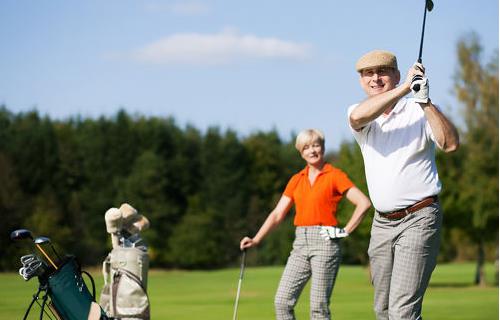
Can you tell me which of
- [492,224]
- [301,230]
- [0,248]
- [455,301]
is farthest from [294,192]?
[0,248]

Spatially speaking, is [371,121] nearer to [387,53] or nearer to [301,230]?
[387,53]

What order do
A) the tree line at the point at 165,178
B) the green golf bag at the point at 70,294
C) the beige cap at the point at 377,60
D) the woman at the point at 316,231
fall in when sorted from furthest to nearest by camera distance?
the tree line at the point at 165,178 < the woman at the point at 316,231 < the green golf bag at the point at 70,294 < the beige cap at the point at 377,60

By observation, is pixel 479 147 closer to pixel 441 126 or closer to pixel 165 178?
pixel 165 178

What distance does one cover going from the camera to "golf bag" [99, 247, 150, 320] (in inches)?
319

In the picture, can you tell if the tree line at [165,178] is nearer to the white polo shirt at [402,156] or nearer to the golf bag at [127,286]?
the golf bag at [127,286]

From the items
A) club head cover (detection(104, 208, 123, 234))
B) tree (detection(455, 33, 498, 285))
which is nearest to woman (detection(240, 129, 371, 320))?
club head cover (detection(104, 208, 123, 234))

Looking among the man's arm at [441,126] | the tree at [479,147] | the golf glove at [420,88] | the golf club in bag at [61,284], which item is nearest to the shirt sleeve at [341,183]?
the golf club in bag at [61,284]

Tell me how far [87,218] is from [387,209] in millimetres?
53392

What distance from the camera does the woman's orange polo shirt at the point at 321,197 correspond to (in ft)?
27.3

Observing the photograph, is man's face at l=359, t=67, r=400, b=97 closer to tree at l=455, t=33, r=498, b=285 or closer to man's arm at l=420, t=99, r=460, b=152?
man's arm at l=420, t=99, r=460, b=152

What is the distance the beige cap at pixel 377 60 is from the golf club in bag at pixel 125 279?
2.95m

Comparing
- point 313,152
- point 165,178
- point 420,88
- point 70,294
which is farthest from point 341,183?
point 165,178

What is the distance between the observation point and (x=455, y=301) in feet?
79.2

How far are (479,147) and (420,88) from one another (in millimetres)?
40418
